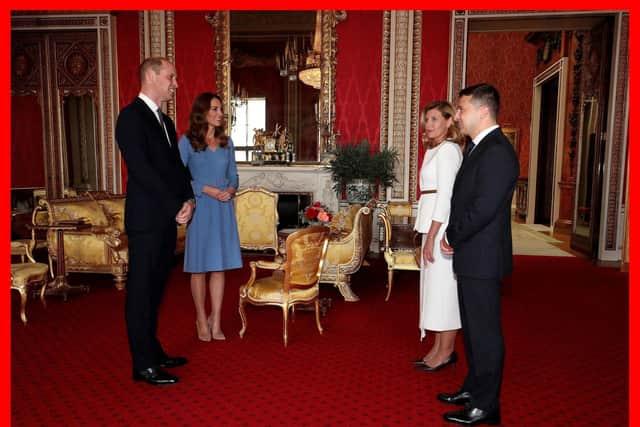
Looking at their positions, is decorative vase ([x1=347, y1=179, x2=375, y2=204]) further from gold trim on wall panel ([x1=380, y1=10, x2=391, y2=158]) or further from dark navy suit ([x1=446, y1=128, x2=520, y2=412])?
dark navy suit ([x1=446, y1=128, x2=520, y2=412])

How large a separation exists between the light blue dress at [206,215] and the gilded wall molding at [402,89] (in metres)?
4.43

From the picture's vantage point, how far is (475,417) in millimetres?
2373

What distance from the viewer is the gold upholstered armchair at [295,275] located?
3.40 metres

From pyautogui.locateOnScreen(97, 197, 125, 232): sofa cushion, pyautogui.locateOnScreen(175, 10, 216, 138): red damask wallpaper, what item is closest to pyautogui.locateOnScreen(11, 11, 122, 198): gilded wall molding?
pyautogui.locateOnScreen(175, 10, 216, 138): red damask wallpaper

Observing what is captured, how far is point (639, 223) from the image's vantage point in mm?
1294

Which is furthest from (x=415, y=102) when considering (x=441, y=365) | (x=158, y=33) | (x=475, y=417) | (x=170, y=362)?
(x=475, y=417)

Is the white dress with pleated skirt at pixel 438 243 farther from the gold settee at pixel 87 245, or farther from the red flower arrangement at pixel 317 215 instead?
the gold settee at pixel 87 245

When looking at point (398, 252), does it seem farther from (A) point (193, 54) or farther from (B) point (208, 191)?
(A) point (193, 54)

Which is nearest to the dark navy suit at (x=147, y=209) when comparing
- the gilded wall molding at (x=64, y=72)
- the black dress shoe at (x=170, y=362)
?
the black dress shoe at (x=170, y=362)

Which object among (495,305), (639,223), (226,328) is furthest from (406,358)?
(639,223)

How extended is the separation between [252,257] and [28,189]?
4.55 m

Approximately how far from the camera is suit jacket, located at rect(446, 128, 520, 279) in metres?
2.13

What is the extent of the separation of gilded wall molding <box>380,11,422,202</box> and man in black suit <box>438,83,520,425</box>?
16.6 ft

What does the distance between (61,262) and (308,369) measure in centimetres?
329
